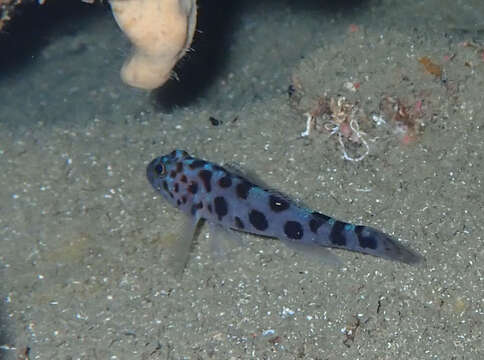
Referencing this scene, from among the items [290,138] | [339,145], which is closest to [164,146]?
[290,138]

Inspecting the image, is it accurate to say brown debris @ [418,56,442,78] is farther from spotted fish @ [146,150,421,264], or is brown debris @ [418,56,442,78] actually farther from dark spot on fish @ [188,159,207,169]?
dark spot on fish @ [188,159,207,169]

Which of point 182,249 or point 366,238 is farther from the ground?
point 366,238

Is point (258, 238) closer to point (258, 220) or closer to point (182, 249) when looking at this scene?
point (258, 220)

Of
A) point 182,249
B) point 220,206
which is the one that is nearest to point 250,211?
point 220,206

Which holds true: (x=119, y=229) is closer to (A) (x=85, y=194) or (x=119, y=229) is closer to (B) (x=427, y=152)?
(A) (x=85, y=194)

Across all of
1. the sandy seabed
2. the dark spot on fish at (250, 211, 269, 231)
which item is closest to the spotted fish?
the dark spot on fish at (250, 211, 269, 231)

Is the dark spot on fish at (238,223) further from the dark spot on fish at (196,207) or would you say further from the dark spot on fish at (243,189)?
the dark spot on fish at (196,207)

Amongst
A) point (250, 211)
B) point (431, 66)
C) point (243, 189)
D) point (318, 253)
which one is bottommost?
point (318, 253)

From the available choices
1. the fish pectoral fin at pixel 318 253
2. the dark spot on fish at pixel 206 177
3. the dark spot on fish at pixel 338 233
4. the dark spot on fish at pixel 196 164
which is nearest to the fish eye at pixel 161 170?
the dark spot on fish at pixel 196 164
